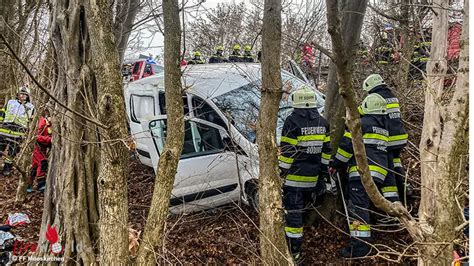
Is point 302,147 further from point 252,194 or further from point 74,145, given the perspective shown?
point 74,145

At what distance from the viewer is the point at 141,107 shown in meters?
7.13

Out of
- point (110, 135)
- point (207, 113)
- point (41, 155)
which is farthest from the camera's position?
point (41, 155)

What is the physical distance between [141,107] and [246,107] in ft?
7.44

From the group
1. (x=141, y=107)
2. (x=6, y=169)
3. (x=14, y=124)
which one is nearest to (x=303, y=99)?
(x=141, y=107)

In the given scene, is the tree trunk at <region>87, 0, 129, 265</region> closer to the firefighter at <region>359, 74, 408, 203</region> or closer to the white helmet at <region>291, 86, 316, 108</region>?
the white helmet at <region>291, 86, 316, 108</region>

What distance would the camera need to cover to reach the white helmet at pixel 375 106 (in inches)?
176

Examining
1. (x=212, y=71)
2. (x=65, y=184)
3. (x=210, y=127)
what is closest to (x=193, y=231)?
(x=210, y=127)

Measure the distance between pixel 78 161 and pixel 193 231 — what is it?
68.1 inches

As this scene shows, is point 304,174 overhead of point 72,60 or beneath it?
beneath

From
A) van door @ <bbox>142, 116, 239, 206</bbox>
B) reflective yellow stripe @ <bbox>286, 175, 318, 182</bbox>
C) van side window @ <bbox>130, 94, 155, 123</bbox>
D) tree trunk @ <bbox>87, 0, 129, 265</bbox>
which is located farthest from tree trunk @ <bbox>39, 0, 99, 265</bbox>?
van side window @ <bbox>130, 94, 155, 123</bbox>

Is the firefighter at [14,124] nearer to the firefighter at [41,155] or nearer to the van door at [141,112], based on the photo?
the firefighter at [41,155]

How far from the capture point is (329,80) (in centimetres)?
518

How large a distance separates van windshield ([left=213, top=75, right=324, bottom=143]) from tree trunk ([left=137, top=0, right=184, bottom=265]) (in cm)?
160

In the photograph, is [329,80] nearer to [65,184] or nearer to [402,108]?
[402,108]
